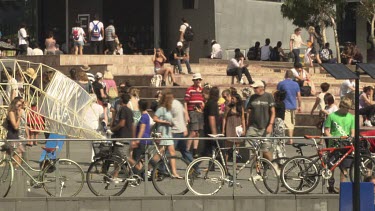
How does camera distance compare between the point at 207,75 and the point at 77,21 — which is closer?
the point at 207,75

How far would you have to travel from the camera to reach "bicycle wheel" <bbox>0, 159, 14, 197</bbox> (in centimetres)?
2206

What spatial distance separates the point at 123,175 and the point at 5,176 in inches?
74.6

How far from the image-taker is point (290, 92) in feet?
94.6

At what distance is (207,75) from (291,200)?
1529 cm

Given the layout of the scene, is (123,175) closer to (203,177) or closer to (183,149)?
(183,149)

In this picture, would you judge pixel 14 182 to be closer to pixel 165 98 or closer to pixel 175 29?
pixel 165 98

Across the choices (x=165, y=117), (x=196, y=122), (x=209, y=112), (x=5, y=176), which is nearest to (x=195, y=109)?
(x=196, y=122)

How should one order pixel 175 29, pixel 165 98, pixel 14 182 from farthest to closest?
pixel 175 29 < pixel 165 98 < pixel 14 182

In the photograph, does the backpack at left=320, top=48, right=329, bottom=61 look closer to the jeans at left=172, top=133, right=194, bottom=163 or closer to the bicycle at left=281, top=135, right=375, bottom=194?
the bicycle at left=281, top=135, right=375, bottom=194

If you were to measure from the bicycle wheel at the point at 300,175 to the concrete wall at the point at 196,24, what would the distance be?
22966 millimetres

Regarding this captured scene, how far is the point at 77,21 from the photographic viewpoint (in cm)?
4781

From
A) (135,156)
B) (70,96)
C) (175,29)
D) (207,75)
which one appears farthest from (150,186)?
(175,29)

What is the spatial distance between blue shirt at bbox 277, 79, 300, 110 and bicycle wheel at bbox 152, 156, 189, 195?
255 inches

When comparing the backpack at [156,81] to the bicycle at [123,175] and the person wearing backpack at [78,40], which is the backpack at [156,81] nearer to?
the person wearing backpack at [78,40]
